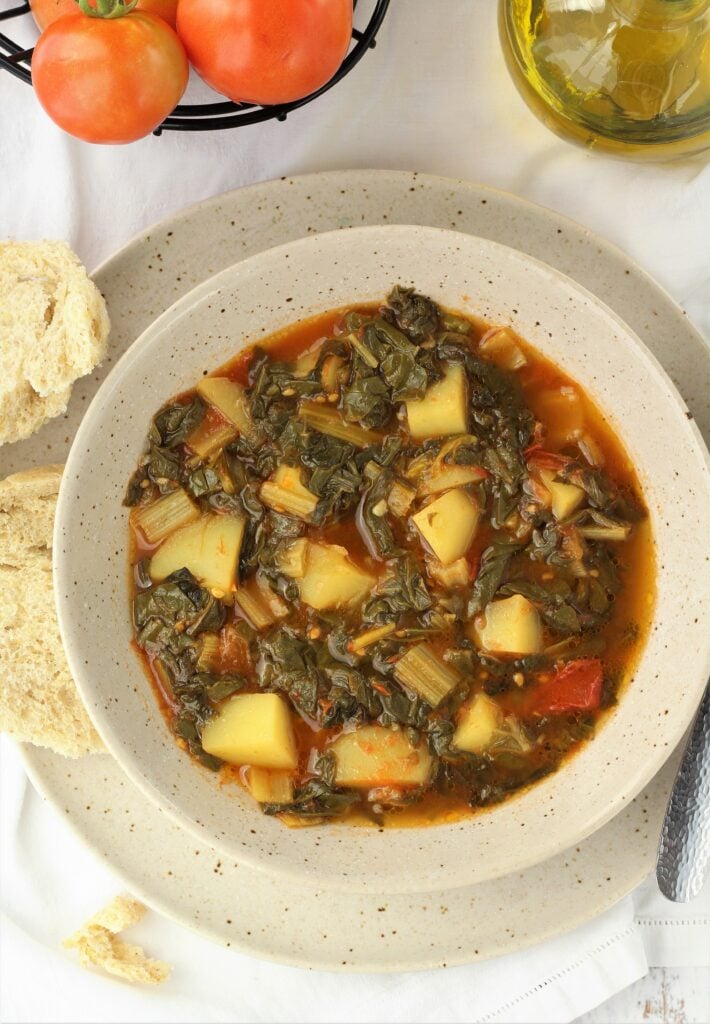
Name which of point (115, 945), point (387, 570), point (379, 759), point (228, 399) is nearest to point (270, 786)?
point (379, 759)

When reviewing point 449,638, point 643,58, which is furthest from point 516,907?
point 643,58

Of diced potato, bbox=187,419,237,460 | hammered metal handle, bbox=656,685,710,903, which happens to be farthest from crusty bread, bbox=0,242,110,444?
hammered metal handle, bbox=656,685,710,903

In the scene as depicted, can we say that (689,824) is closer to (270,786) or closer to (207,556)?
(270,786)

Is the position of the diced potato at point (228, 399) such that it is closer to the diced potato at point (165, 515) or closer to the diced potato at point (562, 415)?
the diced potato at point (165, 515)

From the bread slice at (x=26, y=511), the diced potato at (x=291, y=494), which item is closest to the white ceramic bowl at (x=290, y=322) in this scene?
the bread slice at (x=26, y=511)

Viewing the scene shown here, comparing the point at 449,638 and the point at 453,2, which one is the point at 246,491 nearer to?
the point at 449,638

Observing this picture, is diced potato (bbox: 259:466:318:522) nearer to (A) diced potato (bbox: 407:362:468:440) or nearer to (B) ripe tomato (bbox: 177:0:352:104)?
(A) diced potato (bbox: 407:362:468:440)

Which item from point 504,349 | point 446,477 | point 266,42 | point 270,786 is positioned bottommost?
point 270,786
